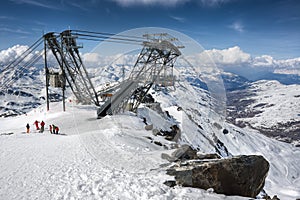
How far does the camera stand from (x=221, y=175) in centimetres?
991

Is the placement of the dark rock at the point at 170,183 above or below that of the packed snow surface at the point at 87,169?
above

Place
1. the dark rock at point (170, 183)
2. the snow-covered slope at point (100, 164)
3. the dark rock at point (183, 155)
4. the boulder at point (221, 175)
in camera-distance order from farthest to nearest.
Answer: the dark rock at point (183, 155) < the boulder at point (221, 175) < the dark rock at point (170, 183) < the snow-covered slope at point (100, 164)

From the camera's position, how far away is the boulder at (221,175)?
9.67 metres

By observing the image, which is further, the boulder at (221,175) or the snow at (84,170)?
the boulder at (221,175)

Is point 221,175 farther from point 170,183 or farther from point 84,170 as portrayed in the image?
point 84,170

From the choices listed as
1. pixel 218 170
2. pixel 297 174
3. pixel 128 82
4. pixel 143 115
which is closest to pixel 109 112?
pixel 143 115

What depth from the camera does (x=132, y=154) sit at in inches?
527

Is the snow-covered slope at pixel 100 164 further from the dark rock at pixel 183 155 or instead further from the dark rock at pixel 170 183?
the dark rock at pixel 183 155

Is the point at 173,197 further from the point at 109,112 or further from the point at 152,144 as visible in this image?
the point at 109,112

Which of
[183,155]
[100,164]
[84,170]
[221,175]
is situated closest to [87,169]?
[84,170]

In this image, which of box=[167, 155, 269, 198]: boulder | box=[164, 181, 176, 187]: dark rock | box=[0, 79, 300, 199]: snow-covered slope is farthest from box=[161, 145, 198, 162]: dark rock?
box=[164, 181, 176, 187]: dark rock

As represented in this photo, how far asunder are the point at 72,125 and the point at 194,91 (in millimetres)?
18909


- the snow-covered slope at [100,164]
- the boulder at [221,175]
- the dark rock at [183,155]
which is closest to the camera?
the snow-covered slope at [100,164]

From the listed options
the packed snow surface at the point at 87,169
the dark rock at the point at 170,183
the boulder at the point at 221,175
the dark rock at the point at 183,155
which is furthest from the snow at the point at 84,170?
the dark rock at the point at 183,155
